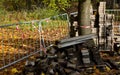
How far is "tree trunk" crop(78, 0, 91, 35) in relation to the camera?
10.6 meters

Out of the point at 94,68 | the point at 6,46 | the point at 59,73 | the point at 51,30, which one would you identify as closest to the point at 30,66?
the point at 59,73

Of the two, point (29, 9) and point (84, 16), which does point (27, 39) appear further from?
point (29, 9)

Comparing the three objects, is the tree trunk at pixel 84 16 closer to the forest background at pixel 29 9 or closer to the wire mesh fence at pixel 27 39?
the wire mesh fence at pixel 27 39

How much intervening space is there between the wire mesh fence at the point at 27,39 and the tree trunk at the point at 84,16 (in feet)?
4.34

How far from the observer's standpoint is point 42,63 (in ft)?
25.5

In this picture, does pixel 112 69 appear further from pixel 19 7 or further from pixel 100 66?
pixel 19 7

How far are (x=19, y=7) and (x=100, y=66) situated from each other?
18.7m

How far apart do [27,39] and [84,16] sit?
4.55 metres

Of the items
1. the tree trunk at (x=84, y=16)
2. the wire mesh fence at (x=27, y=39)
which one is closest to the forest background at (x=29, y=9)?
the wire mesh fence at (x=27, y=39)

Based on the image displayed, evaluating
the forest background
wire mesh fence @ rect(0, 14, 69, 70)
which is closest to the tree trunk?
wire mesh fence @ rect(0, 14, 69, 70)

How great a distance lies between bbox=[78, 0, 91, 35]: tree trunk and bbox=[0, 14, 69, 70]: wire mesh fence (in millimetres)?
1323

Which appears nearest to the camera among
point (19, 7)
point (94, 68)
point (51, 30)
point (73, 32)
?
point (94, 68)

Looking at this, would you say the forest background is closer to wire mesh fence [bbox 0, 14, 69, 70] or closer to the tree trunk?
wire mesh fence [bbox 0, 14, 69, 70]

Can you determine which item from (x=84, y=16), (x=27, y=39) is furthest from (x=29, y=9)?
(x=84, y=16)
